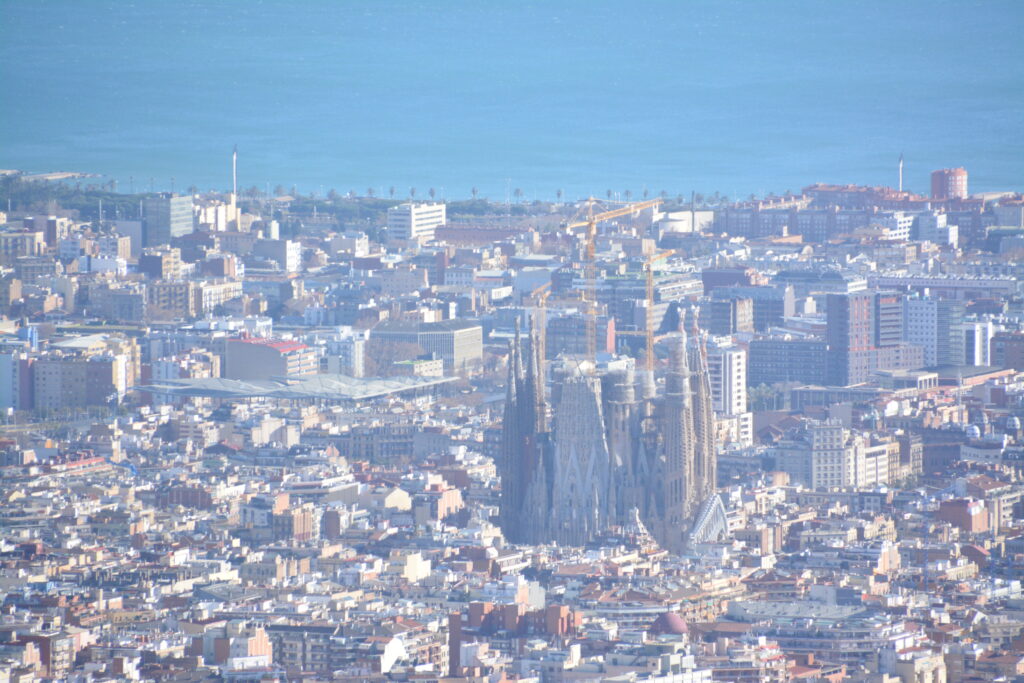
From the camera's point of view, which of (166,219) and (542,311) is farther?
(166,219)

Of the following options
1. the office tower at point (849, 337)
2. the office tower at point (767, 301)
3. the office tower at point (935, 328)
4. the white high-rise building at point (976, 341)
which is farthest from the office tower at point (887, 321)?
the office tower at point (767, 301)

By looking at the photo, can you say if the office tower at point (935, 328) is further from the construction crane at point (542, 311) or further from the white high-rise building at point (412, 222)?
the white high-rise building at point (412, 222)

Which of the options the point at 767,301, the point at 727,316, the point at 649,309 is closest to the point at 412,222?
the point at 767,301

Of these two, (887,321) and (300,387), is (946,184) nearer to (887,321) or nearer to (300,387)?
(887,321)

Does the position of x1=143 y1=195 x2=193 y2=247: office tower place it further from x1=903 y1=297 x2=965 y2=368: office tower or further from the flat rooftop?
x1=903 y1=297 x2=965 y2=368: office tower

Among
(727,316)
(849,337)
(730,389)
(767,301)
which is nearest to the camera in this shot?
(730,389)

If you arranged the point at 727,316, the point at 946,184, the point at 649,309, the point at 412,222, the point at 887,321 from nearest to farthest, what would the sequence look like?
the point at 649,309
the point at 887,321
the point at 727,316
the point at 412,222
the point at 946,184

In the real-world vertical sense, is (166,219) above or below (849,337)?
above

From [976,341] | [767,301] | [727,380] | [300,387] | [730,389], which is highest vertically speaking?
[767,301]
